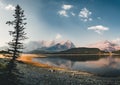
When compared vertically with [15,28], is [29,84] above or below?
below

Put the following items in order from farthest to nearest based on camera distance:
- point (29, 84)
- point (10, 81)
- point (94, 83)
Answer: point (94, 83), point (29, 84), point (10, 81)

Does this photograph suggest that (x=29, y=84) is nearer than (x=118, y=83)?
Yes

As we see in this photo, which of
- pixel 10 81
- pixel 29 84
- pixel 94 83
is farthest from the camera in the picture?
pixel 94 83

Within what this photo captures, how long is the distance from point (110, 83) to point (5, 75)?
34.1 meters

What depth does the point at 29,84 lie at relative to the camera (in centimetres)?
5600

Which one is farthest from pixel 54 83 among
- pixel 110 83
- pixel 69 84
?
pixel 110 83

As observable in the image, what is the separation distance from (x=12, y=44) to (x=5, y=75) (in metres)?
4.78

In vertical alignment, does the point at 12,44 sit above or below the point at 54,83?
above

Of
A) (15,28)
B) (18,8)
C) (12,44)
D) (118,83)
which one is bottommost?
(118,83)

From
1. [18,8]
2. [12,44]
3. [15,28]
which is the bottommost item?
[12,44]

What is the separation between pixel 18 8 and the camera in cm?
3975

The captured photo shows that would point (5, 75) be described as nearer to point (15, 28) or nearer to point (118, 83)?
point (15, 28)

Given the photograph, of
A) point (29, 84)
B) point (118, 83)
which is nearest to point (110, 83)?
point (118, 83)

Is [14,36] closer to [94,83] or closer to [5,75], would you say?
[5,75]
